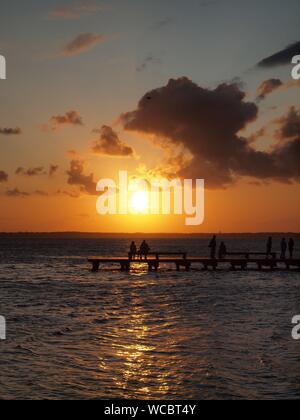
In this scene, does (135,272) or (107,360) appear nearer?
(107,360)

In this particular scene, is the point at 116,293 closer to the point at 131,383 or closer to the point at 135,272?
the point at 135,272

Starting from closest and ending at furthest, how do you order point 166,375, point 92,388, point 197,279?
point 92,388 < point 166,375 < point 197,279

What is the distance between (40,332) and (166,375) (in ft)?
26.7

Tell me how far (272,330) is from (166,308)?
832cm

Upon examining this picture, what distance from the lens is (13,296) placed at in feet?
116

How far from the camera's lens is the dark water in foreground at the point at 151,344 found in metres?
13.8

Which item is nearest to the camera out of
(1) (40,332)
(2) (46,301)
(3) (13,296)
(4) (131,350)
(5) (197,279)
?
(4) (131,350)

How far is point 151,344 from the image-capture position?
18812 millimetres

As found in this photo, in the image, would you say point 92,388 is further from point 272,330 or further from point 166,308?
point 166,308

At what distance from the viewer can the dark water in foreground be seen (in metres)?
13.8

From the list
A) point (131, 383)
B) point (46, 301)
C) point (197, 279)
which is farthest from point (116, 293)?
point (131, 383)

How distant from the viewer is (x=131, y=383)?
14.1 metres

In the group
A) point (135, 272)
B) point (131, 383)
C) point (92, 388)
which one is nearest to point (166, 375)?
point (131, 383)

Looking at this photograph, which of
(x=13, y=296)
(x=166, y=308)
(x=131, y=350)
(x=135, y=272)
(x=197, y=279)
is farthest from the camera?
(x=135, y=272)
